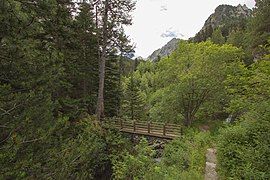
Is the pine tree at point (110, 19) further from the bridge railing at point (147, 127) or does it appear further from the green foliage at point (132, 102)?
the green foliage at point (132, 102)

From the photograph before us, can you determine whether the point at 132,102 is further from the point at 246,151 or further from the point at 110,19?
the point at 246,151

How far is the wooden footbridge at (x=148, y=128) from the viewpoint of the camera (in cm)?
926

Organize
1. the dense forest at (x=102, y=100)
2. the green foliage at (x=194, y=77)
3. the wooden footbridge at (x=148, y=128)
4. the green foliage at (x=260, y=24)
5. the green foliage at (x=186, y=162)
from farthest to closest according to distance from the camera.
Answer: the green foliage at (x=260, y=24), the green foliage at (x=194, y=77), the wooden footbridge at (x=148, y=128), the green foliage at (x=186, y=162), the dense forest at (x=102, y=100)

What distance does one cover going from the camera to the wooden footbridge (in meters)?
9.26

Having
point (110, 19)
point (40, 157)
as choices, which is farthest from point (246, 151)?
point (110, 19)

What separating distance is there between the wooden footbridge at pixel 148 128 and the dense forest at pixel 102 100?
1.69ft

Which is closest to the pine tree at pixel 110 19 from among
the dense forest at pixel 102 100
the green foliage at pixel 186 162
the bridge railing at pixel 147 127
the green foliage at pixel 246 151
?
the dense forest at pixel 102 100

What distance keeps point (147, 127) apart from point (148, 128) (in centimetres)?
22

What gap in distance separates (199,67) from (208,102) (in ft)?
8.65

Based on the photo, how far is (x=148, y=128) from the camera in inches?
388

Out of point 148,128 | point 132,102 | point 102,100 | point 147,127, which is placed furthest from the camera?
point 132,102

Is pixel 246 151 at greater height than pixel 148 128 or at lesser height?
greater

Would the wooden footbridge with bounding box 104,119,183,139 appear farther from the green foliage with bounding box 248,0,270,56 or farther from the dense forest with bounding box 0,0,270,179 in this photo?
the green foliage with bounding box 248,0,270,56

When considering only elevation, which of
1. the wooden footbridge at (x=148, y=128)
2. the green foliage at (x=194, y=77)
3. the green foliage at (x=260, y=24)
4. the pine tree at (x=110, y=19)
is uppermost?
the green foliage at (x=260, y=24)
